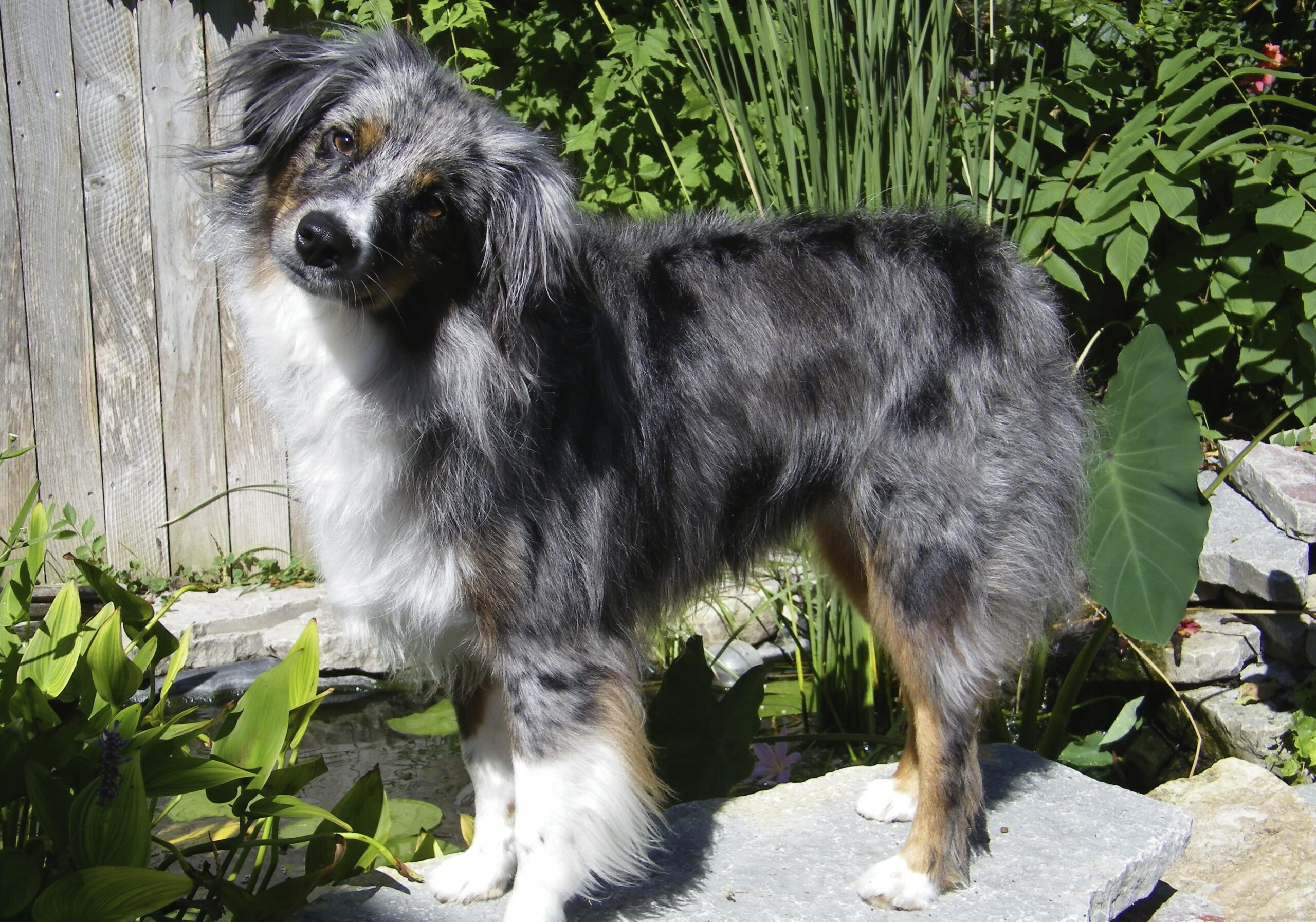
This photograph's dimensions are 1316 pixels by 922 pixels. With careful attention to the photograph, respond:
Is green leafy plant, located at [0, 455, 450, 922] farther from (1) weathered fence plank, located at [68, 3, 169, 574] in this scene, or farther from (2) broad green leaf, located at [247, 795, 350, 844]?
(1) weathered fence plank, located at [68, 3, 169, 574]

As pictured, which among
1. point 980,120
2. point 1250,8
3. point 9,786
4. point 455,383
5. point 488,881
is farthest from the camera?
point 1250,8

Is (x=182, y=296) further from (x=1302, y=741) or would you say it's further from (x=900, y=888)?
(x=1302, y=741)

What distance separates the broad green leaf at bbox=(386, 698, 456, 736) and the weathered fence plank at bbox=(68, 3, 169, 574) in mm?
1747

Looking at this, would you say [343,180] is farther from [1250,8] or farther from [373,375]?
[1250,8]

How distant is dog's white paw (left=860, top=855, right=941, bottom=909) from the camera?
243cm

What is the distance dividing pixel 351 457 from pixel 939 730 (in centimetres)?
142

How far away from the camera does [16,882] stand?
1.82m

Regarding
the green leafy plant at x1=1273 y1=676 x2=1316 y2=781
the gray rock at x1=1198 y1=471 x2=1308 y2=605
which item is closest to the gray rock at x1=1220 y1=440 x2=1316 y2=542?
the gray rock at x1=1198 y1=471 x2=1308 y2=605

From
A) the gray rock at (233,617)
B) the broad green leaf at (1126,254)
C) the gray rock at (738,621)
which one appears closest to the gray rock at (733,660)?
the gray rock at (738,621)

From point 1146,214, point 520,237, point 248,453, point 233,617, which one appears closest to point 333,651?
point 233,617

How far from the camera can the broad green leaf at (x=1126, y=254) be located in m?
3.54

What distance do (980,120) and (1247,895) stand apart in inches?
94.5

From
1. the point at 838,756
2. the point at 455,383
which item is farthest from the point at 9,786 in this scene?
the point at 838,756

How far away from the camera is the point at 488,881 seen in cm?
248
